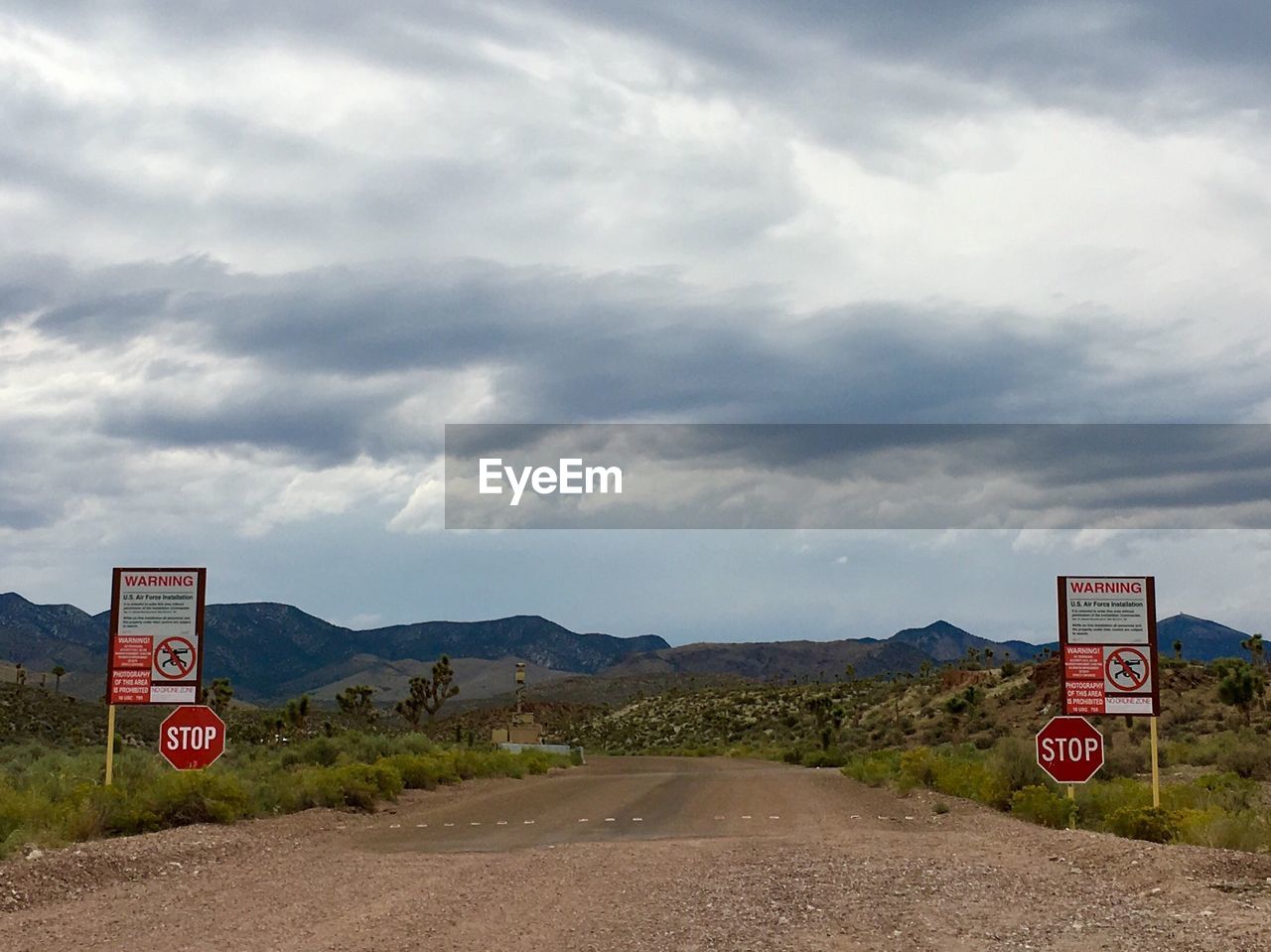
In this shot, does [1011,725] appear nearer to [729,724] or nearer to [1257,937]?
[729,724]

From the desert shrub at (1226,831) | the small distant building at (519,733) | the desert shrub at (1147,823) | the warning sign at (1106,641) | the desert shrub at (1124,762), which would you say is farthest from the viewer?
the small distant building at (519,733)

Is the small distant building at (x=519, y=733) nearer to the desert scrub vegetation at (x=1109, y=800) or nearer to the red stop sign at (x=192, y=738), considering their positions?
the desert scrub vegetation at (x=1109, y=800)

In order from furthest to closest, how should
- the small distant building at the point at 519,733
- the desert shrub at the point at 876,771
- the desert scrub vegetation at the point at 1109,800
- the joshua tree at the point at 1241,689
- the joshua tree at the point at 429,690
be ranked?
the joshua tree at the point at 429,690, the small distant building at the point at 519,733, the joshua tree at the point at 1241,689, the desert shrub at the point at 876,771, the desert scrub vegetation at the point at 1109,800

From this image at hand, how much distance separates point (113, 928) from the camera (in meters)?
12.2

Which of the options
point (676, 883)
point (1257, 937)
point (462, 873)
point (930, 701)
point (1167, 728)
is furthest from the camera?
point (930, 701)

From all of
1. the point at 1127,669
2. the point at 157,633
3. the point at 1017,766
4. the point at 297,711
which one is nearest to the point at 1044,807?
the point at 1127,669

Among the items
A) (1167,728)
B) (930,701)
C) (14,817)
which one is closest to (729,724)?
(930,701)

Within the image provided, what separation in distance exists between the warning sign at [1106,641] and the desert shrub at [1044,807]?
1.70 meters

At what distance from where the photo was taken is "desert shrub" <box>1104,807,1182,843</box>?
19.3 m

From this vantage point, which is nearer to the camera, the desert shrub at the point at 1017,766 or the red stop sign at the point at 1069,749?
the red stop sign at the point at 1069,749

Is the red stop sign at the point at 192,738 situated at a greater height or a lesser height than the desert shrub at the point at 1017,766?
greater

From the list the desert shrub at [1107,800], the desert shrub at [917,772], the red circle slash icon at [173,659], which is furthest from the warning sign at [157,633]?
the desert shrub at [917,772]

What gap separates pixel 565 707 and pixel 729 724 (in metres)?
45.8

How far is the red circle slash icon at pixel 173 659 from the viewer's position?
2352 centimetres
